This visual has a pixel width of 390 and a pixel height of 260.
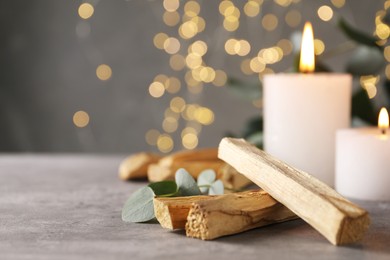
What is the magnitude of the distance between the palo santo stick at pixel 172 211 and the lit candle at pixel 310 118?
0.27 m

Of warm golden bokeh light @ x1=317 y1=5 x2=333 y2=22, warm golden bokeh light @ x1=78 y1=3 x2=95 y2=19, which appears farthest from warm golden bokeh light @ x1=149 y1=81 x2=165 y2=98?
warm golden bokeh light @ x1=317 y1=5 x2=333 y2=22

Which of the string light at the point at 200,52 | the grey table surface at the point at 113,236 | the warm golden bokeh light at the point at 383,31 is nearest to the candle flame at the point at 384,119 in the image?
the grey table surface at the point at 113,236

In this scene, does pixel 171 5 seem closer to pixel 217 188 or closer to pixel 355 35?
pixel 355 35

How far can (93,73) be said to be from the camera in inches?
64.2

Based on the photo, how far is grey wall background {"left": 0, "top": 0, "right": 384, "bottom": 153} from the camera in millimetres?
1601

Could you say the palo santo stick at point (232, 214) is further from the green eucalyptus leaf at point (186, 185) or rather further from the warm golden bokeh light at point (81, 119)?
the warm golden bokeh light at point (81, 119)

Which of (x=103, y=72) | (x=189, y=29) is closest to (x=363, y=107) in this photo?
(x=189, y=29)

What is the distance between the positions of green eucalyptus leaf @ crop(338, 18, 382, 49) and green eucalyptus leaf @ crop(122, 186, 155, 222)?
47 cm

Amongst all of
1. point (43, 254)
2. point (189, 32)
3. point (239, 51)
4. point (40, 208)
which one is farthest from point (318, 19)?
point (43, 254)

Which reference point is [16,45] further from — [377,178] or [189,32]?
[377,178]

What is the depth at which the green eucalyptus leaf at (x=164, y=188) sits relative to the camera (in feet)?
2.25

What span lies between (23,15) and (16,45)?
0.07 m

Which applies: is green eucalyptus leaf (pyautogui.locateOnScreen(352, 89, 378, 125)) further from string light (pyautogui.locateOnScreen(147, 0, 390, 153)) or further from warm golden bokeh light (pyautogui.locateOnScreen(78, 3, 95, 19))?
warm golden bokeh light (pyautogui.locateOnScreen(78, 3, 95, 19))

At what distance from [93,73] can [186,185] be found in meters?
0.98
